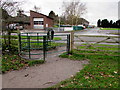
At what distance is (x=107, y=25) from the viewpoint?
262 feet

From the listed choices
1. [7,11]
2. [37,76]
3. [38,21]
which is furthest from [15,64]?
[38,21]

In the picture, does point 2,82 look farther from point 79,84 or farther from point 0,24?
point 0,24

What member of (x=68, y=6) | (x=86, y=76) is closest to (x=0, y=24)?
(x=86, y=76)

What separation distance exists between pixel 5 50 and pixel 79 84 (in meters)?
5.26

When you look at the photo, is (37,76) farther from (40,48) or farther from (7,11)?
(7,11)

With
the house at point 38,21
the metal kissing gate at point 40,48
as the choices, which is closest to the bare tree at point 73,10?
the house at point 38,21

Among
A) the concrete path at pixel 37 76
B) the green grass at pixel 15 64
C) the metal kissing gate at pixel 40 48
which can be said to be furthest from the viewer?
the metal kissing gate at pixel 40 48

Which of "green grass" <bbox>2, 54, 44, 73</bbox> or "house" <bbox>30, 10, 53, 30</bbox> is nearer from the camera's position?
"green grass" <bbox>2, 54, 44, 73</bbox>

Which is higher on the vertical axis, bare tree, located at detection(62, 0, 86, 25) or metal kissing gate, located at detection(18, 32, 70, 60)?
bare tree, located at detection(62, 0, 86, 25)

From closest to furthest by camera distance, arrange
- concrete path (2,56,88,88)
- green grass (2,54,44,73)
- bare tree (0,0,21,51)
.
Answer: concrete path (2,56,88,88) < green grass (2,54,44,73) < bare tree (0,0,21,51)

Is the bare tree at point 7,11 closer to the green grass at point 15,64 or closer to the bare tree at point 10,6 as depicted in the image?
the bare tree at point 10,6

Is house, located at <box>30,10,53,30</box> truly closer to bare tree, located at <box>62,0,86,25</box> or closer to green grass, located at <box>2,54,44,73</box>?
bare tree, located at <box>62,0,86,25</box>

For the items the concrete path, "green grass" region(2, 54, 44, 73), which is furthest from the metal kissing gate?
the concrete path

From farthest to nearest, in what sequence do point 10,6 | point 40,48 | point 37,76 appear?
point 10,6, point 40,48, point 37,76
